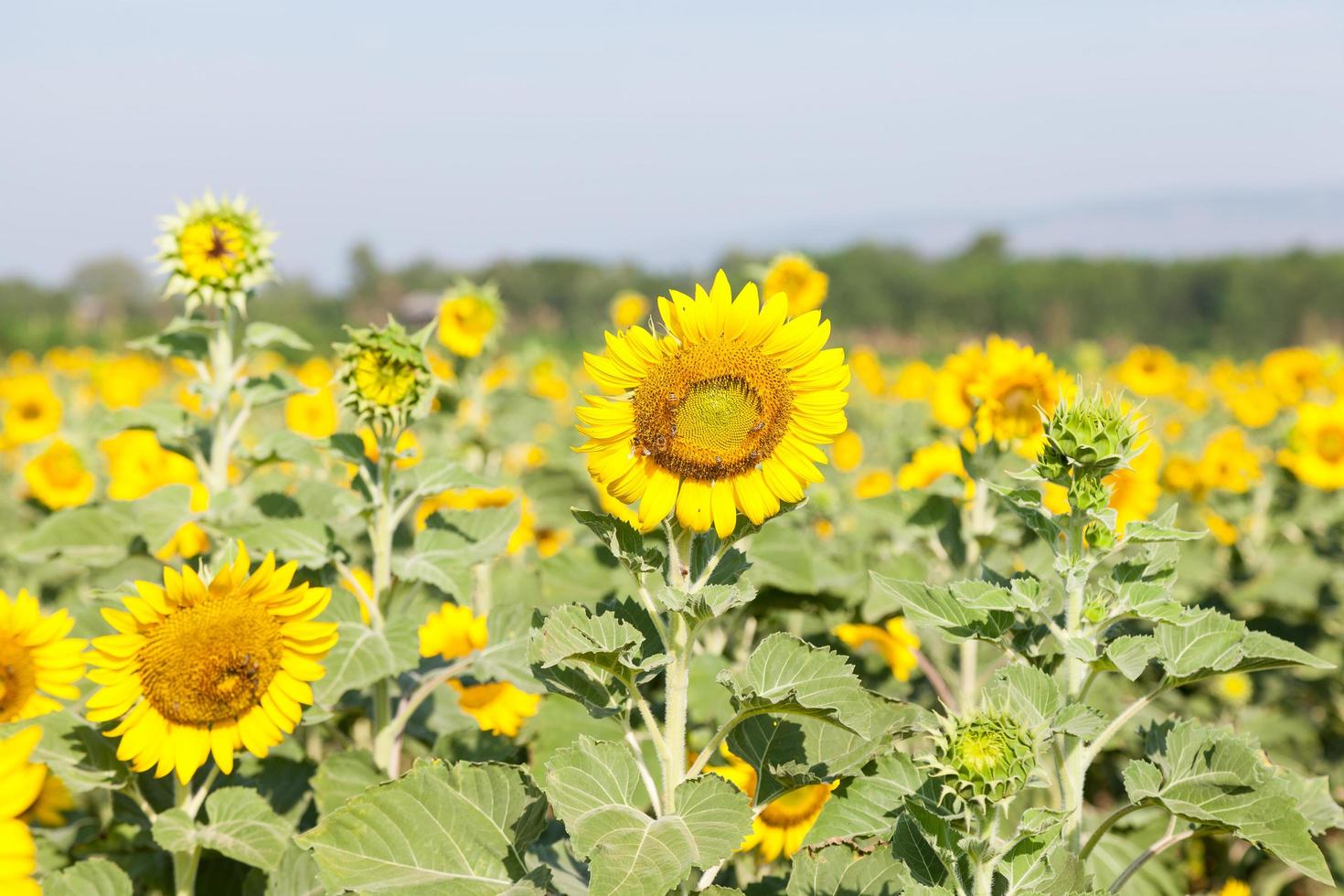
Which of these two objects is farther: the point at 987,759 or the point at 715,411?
the point at 715,411

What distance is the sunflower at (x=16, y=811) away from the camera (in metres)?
1.32

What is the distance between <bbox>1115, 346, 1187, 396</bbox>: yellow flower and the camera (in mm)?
7223

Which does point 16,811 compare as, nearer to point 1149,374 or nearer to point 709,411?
point 709,411

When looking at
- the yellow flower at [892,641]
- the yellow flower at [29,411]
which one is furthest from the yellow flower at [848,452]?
the yellow flower at [29,411]

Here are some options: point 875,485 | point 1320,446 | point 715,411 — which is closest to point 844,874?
point 715,411

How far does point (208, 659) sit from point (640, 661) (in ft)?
2.82

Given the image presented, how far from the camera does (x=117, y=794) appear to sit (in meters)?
2.57

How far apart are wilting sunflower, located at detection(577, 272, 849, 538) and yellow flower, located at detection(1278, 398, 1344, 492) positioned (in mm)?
4487

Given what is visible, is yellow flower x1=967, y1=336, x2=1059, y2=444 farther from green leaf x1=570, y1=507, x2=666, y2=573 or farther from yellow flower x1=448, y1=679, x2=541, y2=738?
green leaf x1=570, y1=507, x2=666, y2=573

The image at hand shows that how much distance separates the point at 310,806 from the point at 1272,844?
7.71ft

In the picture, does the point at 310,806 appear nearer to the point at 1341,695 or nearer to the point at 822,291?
the point at 822,291

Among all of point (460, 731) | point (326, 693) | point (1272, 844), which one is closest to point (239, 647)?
point (326, 693)

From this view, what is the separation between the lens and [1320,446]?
17.6 ft

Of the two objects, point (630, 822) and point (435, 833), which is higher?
point (630, 822)
